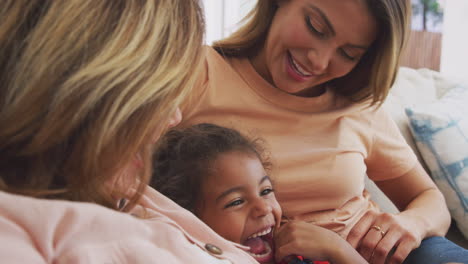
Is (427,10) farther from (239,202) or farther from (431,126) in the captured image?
(239,202)

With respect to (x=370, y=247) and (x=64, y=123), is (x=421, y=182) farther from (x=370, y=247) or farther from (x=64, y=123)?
(x=64, y=123)

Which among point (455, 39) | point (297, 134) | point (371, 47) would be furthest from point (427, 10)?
point (297, 134)

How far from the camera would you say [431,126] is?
5.26ft

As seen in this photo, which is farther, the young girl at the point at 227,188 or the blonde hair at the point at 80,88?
the young girl at the point at 227,188

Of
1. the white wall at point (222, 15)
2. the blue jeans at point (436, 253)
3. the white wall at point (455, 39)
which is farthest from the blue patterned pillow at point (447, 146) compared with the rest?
the white wall at point (222, 15)

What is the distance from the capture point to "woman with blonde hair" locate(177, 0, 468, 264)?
3.58 ft

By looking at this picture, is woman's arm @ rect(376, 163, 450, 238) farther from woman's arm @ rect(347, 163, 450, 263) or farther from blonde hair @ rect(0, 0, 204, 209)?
blonde hair @ rect(0, 0, 204, 209)

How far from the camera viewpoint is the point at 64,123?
500 mm

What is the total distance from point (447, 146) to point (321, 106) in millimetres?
589

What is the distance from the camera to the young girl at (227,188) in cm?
93

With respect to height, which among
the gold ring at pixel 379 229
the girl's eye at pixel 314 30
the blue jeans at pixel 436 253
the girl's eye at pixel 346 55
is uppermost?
the girl's eye at pixel 314 30

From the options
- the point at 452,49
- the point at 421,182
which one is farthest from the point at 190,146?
the point at 452,49

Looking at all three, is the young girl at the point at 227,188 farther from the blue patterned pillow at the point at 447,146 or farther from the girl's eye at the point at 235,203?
the blue patterned pillow at the point at 447,146

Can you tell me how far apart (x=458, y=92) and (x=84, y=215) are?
5.55 ft
